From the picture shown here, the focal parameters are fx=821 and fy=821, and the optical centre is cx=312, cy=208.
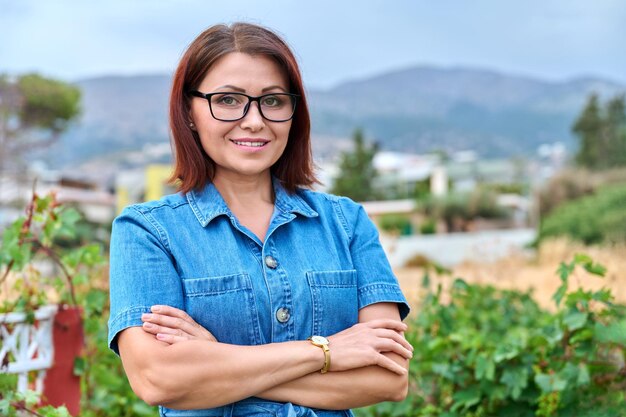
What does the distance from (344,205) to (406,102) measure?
555ft

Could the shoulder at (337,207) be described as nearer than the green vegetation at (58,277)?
Yes

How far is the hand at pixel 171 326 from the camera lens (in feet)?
5.48

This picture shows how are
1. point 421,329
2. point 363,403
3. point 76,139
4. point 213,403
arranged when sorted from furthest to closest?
point 76,139
point 421,329
point 363,403
point 213,403

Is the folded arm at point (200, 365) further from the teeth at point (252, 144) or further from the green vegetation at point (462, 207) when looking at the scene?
the green vegetation at point (462, 207)

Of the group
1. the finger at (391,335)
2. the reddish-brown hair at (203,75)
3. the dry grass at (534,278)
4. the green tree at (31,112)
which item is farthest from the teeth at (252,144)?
the green tree at (31,112)

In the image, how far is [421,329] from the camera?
411cm

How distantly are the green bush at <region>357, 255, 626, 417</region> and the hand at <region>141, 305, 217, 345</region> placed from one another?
61.1 inches

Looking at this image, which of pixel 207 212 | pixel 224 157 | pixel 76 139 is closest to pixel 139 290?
pixel 207 212

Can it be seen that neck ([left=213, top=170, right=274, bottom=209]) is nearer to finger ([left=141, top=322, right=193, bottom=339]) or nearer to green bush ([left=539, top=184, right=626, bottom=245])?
finger ([left=141, top=322, right=193, bottom=339])

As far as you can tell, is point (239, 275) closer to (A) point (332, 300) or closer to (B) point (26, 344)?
(A) point (332, 300)

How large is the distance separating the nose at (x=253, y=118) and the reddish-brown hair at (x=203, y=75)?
122mm

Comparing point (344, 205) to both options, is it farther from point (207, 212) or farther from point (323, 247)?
point (207, 212)

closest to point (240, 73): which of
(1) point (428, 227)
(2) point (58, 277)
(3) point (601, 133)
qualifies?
(2) point (58, 277)

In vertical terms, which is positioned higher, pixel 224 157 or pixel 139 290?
pixel 224 157
